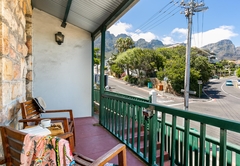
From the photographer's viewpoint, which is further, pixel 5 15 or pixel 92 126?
pixel 92 126

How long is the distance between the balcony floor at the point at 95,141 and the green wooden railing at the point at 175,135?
11 centimetres

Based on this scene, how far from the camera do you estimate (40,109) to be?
2.49 metres

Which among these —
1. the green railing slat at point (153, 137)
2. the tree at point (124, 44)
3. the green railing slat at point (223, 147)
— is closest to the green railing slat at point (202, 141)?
the green railing slat at point (223, 147)

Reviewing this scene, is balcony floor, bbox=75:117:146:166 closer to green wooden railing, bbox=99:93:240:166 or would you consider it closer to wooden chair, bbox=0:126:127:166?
green wooden railing, bbox=99:93:240:166

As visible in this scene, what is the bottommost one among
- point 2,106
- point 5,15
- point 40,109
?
point 40,109

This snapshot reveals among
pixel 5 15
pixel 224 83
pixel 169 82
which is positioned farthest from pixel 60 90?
pixel 224 83

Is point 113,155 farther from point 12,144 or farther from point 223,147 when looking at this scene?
point 223,147

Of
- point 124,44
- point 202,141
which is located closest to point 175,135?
point 202,141

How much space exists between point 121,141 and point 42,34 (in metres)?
3.14

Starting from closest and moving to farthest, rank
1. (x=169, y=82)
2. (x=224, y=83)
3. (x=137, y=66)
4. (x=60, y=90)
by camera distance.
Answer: (x=60, y=90) → (x=224, y=83) → (x=169, y=82) → (x=137, y=66)

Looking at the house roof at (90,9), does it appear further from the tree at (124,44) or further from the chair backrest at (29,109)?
the tree at (124,44)

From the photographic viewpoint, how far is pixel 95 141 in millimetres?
2738

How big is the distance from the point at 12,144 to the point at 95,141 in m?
1.86

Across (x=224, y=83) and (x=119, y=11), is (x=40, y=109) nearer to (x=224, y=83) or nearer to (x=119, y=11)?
(x=119, y=11)
